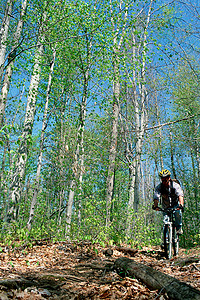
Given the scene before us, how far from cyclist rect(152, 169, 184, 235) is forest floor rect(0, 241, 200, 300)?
3.69ft

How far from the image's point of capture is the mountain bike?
18.7 ft

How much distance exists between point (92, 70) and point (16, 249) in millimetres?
8953

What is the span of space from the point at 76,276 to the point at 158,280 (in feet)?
4.82

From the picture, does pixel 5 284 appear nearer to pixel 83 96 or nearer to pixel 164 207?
pixel 164 207

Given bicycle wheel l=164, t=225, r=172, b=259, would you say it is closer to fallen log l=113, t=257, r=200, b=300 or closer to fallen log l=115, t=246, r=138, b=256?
fallen log l=115, t=246, r=138, b=256

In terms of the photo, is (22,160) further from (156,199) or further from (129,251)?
(156,199)

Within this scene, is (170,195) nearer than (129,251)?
→ Yes

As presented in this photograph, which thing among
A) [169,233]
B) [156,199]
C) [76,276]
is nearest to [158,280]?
[76,276]

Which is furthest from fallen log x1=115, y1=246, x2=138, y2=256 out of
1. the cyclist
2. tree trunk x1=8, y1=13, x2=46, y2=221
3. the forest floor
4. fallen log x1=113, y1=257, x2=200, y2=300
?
tree trunk x1=8, y1=13, x2=46, y2=221

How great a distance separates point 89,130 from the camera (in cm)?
2028

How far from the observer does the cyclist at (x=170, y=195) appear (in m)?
5.90

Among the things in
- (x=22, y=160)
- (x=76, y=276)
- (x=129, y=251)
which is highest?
(x=22, y=160)

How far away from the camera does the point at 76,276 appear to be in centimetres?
394

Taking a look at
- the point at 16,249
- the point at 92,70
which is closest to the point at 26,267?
the point at 16,249
